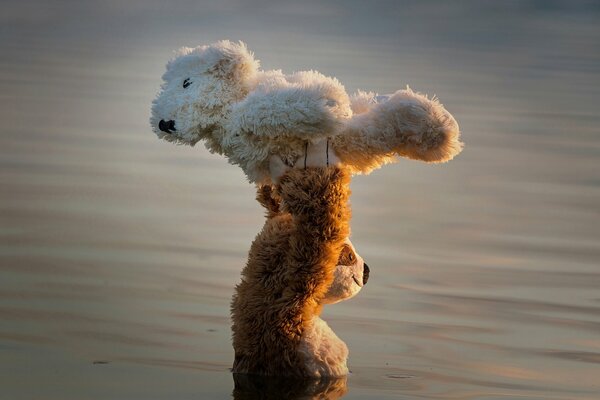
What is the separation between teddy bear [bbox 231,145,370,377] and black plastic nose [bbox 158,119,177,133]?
0.26 m

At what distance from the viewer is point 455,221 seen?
16.2ft

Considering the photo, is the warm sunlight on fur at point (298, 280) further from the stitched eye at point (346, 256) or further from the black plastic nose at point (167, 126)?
the black plastic nose at point (167, 126)

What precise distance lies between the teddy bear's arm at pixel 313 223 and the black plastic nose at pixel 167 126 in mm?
285

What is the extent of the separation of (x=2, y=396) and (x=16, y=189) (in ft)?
7.09

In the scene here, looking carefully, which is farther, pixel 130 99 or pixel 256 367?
pixel 130 99

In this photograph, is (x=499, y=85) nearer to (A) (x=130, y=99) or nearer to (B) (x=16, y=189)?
(A) (x=130, y=99)

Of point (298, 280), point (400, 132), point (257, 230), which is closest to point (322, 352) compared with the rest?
point (298, 280)

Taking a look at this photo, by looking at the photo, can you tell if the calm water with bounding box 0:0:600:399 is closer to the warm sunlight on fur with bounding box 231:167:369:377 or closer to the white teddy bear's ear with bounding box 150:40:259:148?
the warm sunlight on fur with bounding box 231:167:369:377

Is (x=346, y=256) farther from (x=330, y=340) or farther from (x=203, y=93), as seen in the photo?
(x=203, y=93)

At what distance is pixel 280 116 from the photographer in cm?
283

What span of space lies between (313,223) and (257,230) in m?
1.66

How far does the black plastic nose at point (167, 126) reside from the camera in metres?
3.00

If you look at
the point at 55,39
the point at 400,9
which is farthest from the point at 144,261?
the point at 400,9

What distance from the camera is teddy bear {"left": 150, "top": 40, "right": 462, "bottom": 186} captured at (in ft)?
9.30
